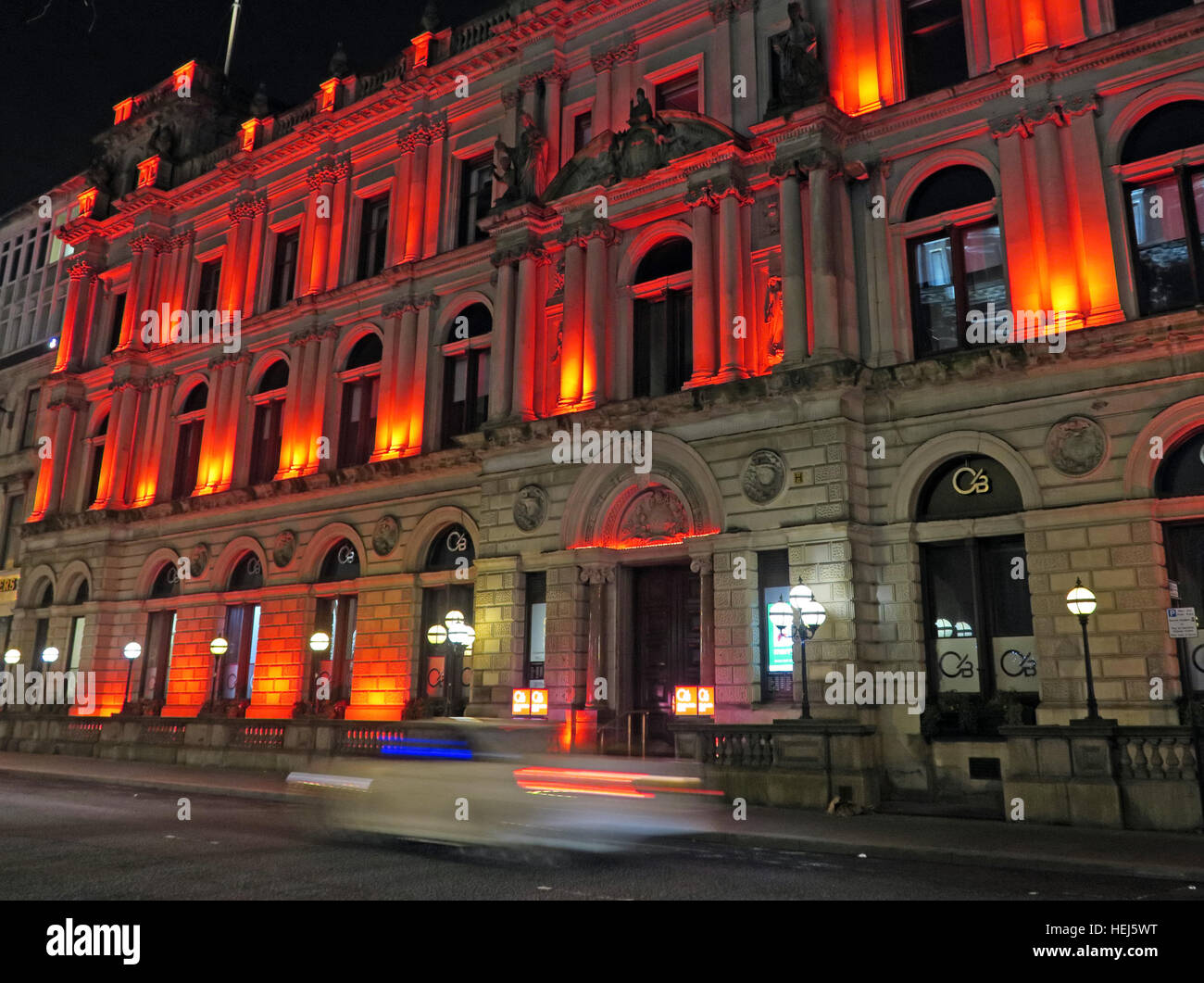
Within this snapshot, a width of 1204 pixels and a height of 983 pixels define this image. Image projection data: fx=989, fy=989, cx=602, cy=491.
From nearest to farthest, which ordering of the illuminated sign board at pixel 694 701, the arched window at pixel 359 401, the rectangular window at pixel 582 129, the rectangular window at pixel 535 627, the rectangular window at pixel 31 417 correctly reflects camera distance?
1. the illuminated sign board at pixel 694 701
2. the rectangular window at pixel 535 627
3. the rectangular window at pixel 582 129
4. the arched window at pixel 359 401
5. the rectangular window at pixel 31 417

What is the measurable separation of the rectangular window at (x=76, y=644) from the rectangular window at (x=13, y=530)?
8.85 metres

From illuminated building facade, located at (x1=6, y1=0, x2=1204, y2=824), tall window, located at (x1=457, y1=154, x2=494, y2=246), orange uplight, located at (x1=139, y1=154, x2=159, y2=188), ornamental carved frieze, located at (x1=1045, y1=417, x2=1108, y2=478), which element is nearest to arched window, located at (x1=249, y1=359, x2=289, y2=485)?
illuminated building facade, located at (x1=6, y1=0, x2=1204, y2=824)

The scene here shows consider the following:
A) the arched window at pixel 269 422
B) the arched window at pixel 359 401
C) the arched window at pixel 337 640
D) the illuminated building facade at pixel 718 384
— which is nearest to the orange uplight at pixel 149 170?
the illuminated building facade at pixel 718 384

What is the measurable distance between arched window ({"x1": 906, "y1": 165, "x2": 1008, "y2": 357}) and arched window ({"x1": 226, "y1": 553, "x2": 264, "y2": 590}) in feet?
78.3

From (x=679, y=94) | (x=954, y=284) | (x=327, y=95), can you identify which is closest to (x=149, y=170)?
(x=327, y=95)

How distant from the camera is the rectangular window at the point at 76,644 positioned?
38.8 meters

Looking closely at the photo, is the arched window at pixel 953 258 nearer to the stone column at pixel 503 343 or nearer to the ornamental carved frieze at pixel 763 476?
the ornamental carved frieze at pixel 763 476

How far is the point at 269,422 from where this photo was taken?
120 feet

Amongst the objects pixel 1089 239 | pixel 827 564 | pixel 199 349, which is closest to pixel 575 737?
pixel 827 564

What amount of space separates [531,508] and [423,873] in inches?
612

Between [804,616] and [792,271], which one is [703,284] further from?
[804,616]

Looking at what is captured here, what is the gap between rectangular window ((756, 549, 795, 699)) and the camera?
21.4 metres

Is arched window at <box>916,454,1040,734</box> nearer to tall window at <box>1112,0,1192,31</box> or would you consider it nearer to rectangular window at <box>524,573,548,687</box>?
rectangular window at <box>524,573,548,687</box>

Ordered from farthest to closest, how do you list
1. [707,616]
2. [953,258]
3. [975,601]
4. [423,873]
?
[707,616], [953,258], [975,601], [423,873]
